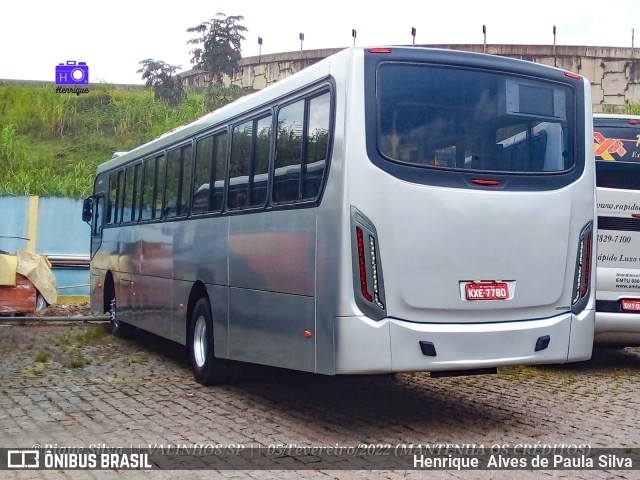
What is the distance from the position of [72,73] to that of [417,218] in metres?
31.3

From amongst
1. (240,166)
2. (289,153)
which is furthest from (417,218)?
(240,166)

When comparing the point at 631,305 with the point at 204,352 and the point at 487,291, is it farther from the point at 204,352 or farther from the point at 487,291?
the point at 204,352

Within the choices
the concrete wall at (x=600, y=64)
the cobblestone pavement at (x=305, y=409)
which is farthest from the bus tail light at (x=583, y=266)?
the concrete wall at (x=600, y=64)

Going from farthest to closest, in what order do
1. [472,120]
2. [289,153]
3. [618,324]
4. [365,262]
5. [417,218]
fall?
1. [618,324]
2. [289,153]
3. [472,120]
4. [417,218]
5. [365,262]

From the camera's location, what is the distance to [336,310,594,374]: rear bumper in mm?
6805

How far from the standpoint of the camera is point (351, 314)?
682 cm

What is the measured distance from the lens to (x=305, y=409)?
844 cm

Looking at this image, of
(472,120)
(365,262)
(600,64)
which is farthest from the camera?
(600,64)

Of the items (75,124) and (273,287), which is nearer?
(273,287)

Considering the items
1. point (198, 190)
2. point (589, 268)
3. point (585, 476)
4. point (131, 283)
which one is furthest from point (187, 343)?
point (585, 476)

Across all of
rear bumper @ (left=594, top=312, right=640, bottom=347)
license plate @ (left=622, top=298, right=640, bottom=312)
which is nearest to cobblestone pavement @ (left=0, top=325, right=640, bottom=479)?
rear bumper @ (left=594, top=312, right=640, bottom=347)

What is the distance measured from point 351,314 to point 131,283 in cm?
727

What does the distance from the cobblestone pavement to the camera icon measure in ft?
76.2

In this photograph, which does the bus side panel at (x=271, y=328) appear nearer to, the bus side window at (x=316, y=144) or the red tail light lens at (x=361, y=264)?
the red tail light lens at (x=361, y=264)
